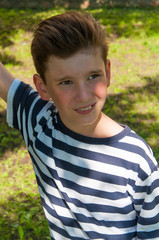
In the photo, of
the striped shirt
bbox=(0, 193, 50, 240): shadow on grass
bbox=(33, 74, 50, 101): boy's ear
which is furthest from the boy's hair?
bbox=(0, 193, 50, 240): shadow on grass

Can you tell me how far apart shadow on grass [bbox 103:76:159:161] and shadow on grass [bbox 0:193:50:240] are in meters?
1.50

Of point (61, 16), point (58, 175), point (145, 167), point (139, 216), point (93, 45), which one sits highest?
point (61, 16)

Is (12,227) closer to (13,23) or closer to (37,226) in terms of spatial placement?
(37,226)

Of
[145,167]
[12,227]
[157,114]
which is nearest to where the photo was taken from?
[145,167]

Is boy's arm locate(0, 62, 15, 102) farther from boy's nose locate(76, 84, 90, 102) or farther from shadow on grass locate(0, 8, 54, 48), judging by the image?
shadow on grass locate(0, 8, 54, 48)

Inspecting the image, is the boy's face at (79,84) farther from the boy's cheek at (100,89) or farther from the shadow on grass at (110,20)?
the shadow on grass at (110,20)

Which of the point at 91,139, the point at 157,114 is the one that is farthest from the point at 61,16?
the point at 157,114

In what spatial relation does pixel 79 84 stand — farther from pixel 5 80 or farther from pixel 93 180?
pixel 5 80

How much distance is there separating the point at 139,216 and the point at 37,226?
1.89 meters

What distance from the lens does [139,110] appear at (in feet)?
15.8

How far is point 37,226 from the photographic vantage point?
11.0 feet

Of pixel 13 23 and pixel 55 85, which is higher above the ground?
pixel 55 85

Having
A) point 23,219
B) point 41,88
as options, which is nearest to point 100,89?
point 41,88

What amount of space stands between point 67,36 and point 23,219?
7.51 feet
